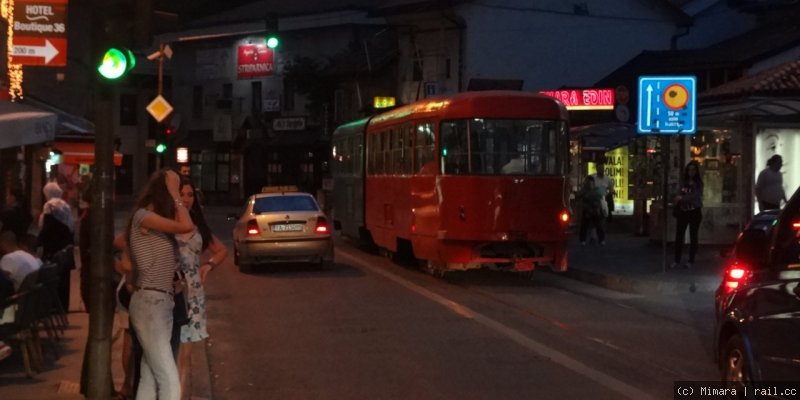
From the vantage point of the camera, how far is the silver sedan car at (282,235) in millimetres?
21438

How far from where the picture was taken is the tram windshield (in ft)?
63.2

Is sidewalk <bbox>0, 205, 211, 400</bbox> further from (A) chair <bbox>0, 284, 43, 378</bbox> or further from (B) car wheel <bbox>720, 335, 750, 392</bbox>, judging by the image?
(B) car wheel <bbox>720, 335, 750, 392</bbox>

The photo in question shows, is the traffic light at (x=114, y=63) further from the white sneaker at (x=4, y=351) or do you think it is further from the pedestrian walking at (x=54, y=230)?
the pedestrian walking at (x=54, y=230)

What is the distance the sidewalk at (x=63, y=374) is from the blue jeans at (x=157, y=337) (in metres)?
1.67

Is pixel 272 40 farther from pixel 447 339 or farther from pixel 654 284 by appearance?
pixel 447 339

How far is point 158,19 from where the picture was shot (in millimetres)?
9141

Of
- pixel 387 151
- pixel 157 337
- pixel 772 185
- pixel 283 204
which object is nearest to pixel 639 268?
pixel 772 185

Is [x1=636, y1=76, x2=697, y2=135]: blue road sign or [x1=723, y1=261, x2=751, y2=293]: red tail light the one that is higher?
[x1=636, y1=76, x2=697, y2=135]: blue road sign

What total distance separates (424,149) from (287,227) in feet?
10.4

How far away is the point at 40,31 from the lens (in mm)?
20953

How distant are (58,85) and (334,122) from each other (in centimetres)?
2146

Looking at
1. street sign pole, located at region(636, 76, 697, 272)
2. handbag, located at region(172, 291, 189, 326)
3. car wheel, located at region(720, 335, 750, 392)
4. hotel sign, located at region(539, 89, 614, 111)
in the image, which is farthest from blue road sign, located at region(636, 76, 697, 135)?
hotel sign, located at region(539, 89, 614, 111)

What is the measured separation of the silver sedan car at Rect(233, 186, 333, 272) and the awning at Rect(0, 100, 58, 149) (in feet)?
21.0

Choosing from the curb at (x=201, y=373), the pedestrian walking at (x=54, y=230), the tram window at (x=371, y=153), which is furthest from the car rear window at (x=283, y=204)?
the curb at (x=201, y=373)
